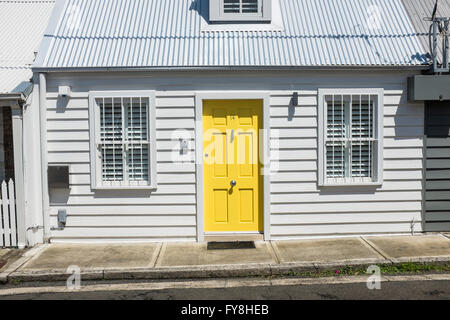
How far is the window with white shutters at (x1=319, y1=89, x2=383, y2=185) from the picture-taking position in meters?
7.75

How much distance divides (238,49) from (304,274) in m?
3.87

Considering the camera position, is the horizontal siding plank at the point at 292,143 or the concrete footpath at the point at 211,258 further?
the horizontal siding plank at the point at 292,143

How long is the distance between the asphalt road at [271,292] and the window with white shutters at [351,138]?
2.35m

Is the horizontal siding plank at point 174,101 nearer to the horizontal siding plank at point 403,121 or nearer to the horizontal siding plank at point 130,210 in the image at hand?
the horizontal siding plank at point 130,210

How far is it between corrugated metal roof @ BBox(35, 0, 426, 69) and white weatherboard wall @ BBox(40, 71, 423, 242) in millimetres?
230

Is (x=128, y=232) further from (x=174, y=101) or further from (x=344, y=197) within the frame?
(x=344, y=197)

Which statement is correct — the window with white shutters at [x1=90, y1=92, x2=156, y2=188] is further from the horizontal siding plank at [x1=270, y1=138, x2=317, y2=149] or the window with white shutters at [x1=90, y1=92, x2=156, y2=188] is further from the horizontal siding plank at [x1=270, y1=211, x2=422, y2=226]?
the horizontal siding plank at [x1=270, y1=211, x2=422, y2=226]

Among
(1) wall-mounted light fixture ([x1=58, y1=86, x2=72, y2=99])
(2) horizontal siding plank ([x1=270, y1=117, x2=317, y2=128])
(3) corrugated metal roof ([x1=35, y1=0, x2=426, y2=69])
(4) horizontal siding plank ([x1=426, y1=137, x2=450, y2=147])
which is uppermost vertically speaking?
(3) corrugated metal roof ([x1=35, y1=0, x2=426, y2=69])

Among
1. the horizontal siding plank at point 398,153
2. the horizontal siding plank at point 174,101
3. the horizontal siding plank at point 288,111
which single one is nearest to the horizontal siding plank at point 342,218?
the horizontal siding plank at point 398,153

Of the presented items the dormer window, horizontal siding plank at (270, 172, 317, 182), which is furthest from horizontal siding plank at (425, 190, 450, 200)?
the dormer window

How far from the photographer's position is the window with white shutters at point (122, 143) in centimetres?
768
